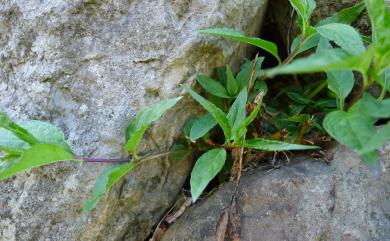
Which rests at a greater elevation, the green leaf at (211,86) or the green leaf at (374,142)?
the green leaf at (374,142)

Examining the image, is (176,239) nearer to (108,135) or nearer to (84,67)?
(108,135)

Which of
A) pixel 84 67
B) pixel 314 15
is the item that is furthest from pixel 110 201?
pixel 314 15

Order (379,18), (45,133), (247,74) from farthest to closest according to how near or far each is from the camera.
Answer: (247,74), (45,133), (379,18)

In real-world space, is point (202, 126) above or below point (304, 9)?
below

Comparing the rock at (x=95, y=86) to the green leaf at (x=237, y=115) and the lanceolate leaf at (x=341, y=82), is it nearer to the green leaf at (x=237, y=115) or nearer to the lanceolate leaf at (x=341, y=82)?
the green leaf at (x=237, y=115)

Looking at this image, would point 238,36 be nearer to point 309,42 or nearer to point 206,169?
point 309,42

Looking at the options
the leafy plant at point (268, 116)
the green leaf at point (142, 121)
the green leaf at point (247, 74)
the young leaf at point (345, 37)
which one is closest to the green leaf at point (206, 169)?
the leafy plant at point (268, 116)

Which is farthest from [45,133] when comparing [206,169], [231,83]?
[231,83]
